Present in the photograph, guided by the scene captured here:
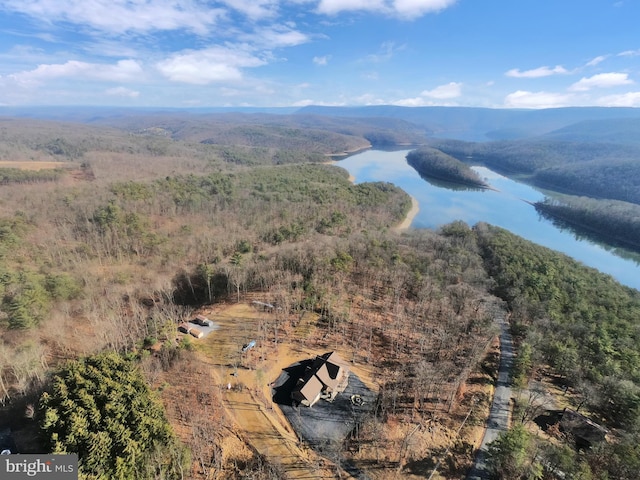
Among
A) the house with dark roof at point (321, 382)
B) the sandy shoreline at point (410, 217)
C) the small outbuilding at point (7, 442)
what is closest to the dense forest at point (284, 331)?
the small outbuilding at point (7, 442)

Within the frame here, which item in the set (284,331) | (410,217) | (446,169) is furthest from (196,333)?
(446,169)

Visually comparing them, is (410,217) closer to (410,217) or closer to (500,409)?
(410,217)

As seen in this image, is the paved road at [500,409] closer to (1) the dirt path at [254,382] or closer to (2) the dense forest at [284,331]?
(2) the dense forest at [284,331]

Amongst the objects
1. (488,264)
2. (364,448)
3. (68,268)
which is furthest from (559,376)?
(68,268)

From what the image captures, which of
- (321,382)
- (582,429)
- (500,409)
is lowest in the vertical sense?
(500,409)

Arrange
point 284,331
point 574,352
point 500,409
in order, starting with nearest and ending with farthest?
1. point 500,409
2. point 574,352
3. point 284,331

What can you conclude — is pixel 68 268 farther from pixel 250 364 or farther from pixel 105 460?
pixel 105 460

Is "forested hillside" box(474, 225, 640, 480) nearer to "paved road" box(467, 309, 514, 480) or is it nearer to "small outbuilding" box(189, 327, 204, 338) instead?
"paved road" box(467, 309, 514, 480)
